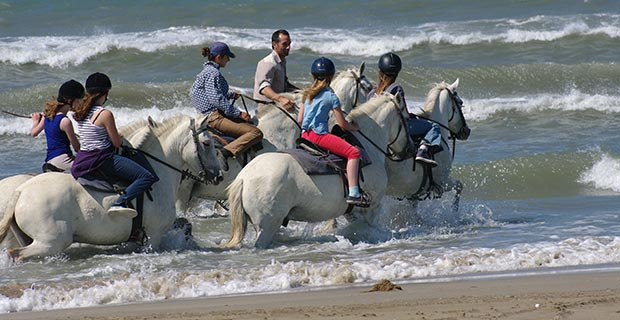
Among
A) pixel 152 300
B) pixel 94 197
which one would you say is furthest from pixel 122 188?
pixel 152 300

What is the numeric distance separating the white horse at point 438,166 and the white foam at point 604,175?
312 centimetres

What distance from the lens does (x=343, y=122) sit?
1202cm

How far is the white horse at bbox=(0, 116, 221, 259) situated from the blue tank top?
678 mm

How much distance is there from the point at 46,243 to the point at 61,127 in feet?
4.16

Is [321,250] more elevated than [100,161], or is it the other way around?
[100,161]

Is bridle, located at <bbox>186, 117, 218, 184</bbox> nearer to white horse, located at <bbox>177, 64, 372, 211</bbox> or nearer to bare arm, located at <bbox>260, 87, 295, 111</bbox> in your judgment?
white horse, located at <bbox>177, 64, 372, 211</bbox>

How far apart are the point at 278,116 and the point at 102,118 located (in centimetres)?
290

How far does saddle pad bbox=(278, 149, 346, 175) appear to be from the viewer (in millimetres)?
11773

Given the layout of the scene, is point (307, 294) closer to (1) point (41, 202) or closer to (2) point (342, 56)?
(1) point (41, 202)

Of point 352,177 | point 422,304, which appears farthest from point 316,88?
point 422,304

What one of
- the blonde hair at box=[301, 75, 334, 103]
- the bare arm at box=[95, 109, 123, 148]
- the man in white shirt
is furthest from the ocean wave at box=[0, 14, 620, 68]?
the bare arm at box=[95, 109, 123, 148]

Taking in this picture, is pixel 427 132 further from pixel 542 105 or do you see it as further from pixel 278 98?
pixel 542 105

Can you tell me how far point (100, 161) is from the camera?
36.1 ft

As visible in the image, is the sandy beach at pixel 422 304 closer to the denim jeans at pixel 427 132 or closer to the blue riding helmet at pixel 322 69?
the blue riding helmet at pixel 322 69
